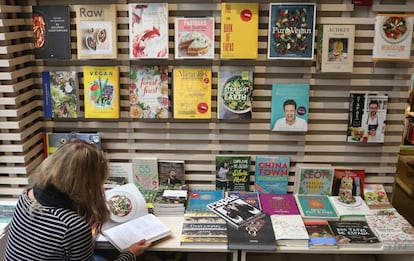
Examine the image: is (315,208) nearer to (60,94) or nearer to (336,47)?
(336,47)

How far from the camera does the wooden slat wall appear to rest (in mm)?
2482

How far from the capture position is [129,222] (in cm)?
236

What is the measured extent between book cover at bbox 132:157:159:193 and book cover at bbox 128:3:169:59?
69 centimetres

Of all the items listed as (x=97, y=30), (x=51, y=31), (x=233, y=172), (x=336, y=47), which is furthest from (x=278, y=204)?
(x=51, y=31)

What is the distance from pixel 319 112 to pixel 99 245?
1.55m

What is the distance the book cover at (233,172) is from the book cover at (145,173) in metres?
0.42

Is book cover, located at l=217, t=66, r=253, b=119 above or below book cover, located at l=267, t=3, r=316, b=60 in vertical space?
below

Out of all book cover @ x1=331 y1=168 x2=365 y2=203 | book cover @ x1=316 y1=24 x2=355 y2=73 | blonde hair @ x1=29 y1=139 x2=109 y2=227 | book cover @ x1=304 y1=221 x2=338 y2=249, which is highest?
book cover @ x1=316 y1=24 x2=355 y2=73

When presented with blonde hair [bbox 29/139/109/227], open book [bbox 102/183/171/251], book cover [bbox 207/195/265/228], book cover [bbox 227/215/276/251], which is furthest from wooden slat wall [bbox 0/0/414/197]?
blonde hair [bbox 29/139/109/227]

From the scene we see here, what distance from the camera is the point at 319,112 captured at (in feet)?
8.65

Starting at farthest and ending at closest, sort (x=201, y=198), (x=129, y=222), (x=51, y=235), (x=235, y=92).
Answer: (x=201, y=198), (x=235, y=92), (x=129, y=222), (x=51, y=235)

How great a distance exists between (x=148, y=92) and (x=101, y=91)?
0.98ft

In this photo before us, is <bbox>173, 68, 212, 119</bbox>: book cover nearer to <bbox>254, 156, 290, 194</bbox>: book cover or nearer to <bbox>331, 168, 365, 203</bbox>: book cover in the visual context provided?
<bbox>254, 156, 290, 194</bbox>: book cover

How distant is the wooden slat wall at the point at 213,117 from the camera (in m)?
2.48
